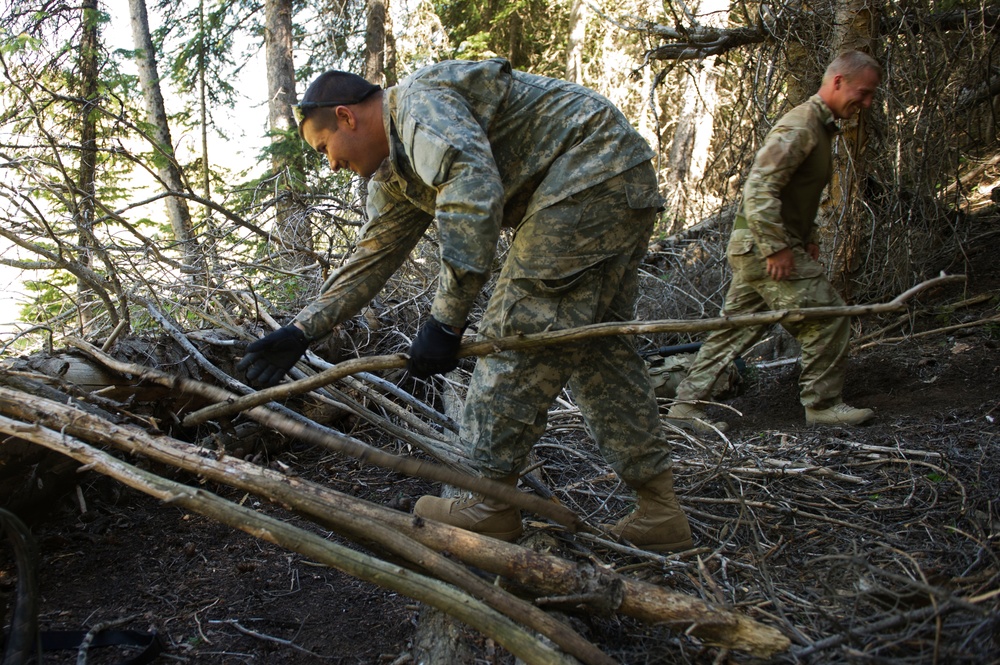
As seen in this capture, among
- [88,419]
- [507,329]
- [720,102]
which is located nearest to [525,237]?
[507,329]

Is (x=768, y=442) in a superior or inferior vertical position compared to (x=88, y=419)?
inferior

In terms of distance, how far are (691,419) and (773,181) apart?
151cm

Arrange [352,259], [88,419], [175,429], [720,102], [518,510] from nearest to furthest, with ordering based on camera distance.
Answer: [88,419] < [518,510] < [352,259] < [175,429] < [720,102]

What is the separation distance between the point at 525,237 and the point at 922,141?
4.20m

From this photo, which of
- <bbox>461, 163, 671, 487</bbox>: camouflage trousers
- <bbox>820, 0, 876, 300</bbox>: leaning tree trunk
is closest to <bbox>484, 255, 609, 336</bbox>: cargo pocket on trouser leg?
<bbox>461, 163, 671, 487</bbox>: camouflage trousers

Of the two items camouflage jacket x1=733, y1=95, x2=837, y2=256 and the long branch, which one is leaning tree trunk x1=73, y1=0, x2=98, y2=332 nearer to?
the long branch

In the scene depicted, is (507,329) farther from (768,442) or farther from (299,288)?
(299,288)

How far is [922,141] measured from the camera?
4930 millimetres

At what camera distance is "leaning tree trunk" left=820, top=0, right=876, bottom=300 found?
473cm

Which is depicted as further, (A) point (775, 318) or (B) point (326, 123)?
(B) point (326, 123)

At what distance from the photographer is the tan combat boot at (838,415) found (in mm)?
3832

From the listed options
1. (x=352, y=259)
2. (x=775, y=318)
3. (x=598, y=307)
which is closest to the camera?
(x=775, y=318)

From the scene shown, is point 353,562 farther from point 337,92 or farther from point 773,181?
point 773,181

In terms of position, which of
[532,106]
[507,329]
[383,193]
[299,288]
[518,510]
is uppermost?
[532,106]
